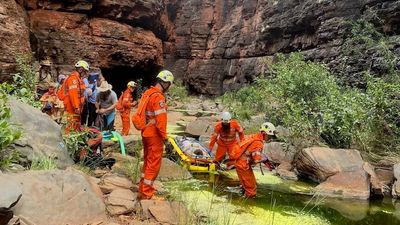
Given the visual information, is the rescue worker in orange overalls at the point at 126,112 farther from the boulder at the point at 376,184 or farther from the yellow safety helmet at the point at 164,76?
the boulder at the point at 376,184

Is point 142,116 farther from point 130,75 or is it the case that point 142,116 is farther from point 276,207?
point 130,75

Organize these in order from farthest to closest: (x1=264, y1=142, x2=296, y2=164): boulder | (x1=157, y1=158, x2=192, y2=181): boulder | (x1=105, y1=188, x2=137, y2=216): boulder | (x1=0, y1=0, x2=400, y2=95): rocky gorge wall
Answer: (x1=0, y1=0, x2=400, y2=95): rocky gorge wall < (x1=264, y1=142, x2=296, y2=164): boulder < (x1=157, y1=158, x2=192, y2=181): boulder < (x1=105, y1=188, x2=137, y2=216): boulder

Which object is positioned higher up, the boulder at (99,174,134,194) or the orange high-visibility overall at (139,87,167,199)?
the orange high-visibility overall at (139,87,167,199)

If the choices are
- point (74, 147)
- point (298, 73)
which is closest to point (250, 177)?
point (74, 147)

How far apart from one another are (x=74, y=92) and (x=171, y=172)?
7.29 feet

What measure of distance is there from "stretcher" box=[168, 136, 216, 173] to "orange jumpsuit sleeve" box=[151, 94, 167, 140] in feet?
7.76

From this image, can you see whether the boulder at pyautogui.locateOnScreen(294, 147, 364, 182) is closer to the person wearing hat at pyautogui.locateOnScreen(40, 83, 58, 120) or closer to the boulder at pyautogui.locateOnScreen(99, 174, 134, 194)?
the boulder at pyautogui.locateOnScreen(99, 174, 134, 194)

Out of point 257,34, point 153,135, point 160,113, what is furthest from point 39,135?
point 257,34

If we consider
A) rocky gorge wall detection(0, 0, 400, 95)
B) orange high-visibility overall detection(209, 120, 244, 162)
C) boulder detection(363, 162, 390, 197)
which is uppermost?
rocky gorge wall detection(0, 0, 400, 95)

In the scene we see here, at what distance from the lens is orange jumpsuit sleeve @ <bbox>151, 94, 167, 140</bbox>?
4934mm

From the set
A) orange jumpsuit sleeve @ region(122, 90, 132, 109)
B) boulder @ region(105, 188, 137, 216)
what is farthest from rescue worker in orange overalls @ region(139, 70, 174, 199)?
orange jumpsuit sleeve @ region(122, 90, 132, 109)

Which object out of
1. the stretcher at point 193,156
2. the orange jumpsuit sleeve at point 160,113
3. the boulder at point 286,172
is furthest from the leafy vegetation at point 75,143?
the boulder at point 286,172

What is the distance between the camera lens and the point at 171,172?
21.9 feet

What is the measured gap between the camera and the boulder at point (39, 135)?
Answer: 15.4 ft
